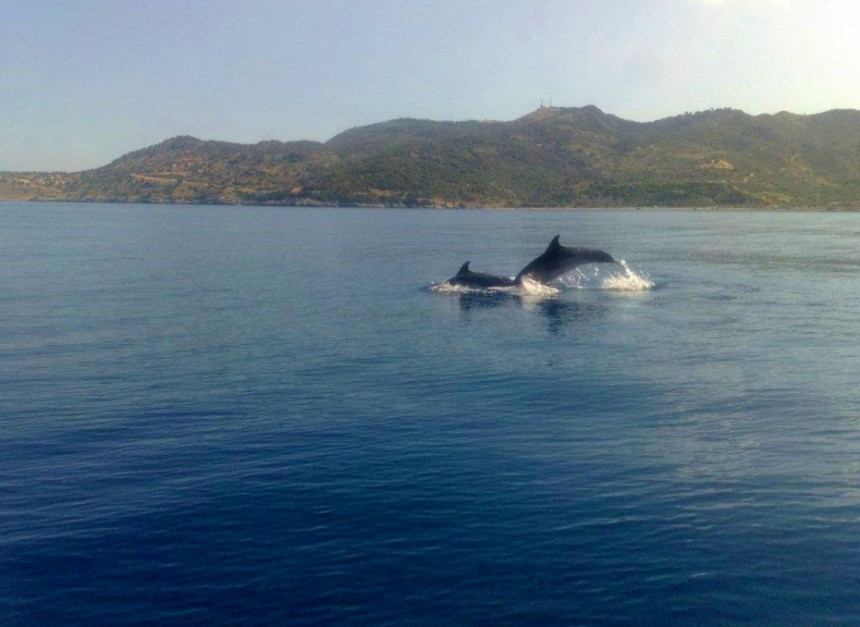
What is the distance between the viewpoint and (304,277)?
56594 mm

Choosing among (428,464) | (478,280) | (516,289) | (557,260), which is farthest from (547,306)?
(428,464)

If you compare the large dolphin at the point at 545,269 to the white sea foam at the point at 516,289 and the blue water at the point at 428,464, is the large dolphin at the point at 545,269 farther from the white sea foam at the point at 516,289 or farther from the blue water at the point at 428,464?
the blue water at the point at 428,464

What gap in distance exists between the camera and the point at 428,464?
18750 millimetres

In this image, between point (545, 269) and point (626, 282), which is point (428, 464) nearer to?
point (545, 269)

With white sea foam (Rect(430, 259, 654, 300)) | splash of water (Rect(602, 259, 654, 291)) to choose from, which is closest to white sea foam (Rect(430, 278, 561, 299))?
white sea foam (Rect(430, 259, 654, 300))

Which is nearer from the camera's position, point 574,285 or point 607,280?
point 574,285

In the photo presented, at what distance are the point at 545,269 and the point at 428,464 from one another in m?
29.9

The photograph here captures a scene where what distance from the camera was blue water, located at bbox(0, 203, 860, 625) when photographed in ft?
43.1

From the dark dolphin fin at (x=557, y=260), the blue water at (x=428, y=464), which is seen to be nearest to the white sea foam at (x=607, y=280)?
the dark dolphin fin at (x=557, y=260)

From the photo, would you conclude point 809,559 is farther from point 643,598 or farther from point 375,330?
point 375,330

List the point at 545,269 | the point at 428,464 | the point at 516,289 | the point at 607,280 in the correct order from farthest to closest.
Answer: the point at 607,280 → the point at 545,269 → the point at 516,289 → the point at 428,464

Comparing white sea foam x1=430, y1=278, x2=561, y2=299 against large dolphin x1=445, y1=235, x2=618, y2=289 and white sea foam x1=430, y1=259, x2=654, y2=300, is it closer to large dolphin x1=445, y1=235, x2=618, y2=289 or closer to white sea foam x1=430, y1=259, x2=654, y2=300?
white sea foam x1=430, y1=259, x2=654, y2=300

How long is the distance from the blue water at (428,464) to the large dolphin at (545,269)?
15.6 ft

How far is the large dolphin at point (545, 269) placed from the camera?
46.0 metres
